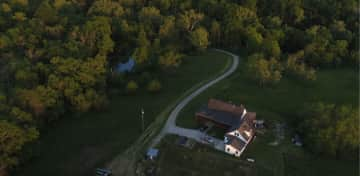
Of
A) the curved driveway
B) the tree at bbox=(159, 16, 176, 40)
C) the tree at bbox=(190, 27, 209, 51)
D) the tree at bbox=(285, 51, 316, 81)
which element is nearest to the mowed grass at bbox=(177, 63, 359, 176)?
the curved driveway

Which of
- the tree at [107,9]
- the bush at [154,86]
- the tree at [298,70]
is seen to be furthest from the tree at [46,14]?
the tree at [298,70]

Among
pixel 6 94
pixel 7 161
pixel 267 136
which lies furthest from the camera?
pixel 6 94

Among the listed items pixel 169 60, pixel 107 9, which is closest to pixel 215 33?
pixel 169 60

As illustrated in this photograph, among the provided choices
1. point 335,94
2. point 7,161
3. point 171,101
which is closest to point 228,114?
point 171,101

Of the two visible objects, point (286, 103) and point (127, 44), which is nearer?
point (286, 103)

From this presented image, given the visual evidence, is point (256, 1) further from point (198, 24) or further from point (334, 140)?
point (334, 140)

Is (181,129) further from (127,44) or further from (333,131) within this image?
(127,44)

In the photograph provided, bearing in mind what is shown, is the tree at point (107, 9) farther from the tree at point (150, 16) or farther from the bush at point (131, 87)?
the bush at point (131, 87)

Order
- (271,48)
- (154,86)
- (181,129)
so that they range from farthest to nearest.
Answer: (271,48) < (154,86) < (181,129)
